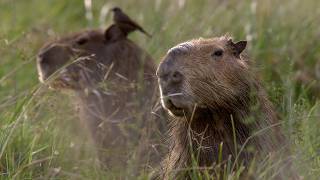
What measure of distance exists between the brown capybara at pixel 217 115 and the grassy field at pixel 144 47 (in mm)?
146

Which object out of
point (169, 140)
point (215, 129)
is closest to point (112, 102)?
point (169, 140)

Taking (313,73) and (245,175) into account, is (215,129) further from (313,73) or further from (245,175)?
(313,73)

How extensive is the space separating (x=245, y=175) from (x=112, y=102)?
2084mm

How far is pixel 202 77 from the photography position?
451cm

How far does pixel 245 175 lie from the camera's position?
4543 millimetres

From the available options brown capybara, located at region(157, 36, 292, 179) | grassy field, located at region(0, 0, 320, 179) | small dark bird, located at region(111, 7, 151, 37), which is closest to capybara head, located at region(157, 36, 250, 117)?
brown capybara, located at region(157, 36, 292, 179)

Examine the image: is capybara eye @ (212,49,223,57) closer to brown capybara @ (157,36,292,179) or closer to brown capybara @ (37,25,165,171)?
brown capybara @ (157,36,292,179)

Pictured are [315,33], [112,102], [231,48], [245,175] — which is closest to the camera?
[245,175]

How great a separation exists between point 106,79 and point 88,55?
421 mm

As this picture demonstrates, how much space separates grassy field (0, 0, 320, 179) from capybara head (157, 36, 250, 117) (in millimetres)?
268

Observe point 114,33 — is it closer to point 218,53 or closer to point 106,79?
point 106,79

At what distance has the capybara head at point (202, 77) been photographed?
4395mm

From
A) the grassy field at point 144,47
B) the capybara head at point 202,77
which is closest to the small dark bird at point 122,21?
the grassy field at point 144,47

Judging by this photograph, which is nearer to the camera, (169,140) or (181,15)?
(169,140)
